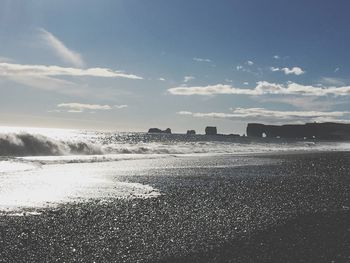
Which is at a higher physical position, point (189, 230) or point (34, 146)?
point (34, 146)

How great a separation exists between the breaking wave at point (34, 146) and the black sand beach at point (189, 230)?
1155 inches

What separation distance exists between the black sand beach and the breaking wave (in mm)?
→ 29331

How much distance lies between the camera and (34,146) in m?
41.9

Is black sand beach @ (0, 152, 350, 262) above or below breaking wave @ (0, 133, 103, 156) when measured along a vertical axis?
below

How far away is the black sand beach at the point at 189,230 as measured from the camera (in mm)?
7582

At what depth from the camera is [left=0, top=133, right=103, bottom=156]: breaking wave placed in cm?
3988

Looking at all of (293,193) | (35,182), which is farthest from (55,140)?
(293,193)

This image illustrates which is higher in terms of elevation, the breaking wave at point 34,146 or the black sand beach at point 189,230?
the breaking wave at point 34,146

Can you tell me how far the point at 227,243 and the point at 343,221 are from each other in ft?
12.5

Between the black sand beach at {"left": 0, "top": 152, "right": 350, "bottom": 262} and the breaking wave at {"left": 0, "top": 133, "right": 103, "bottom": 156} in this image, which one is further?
the breaking wave at {"left": 0, "top": 133, "right": 103, "bottom": 156}

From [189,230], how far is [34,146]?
3573cm

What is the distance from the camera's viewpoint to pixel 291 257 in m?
7.45

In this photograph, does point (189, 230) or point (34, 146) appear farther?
point (34, 146)

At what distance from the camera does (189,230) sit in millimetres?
9508
